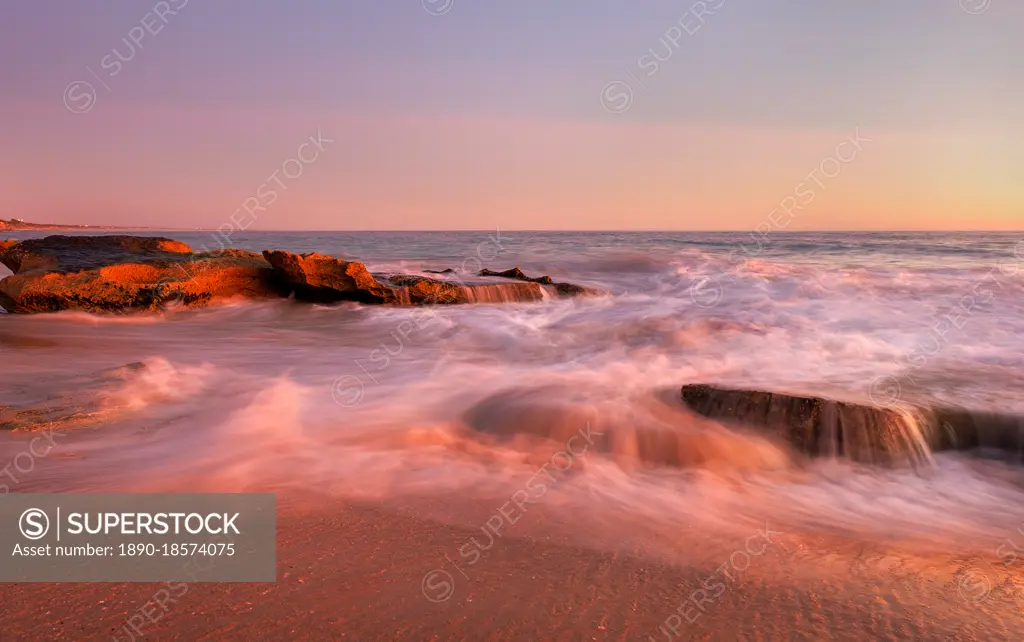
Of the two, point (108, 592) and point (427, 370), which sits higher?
point (108, 592)

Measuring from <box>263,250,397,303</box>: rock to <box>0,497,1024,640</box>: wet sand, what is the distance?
955 centimetres

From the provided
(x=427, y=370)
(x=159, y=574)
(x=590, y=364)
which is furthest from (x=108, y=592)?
(x=590, y=364)

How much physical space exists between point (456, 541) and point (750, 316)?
9.43 metres

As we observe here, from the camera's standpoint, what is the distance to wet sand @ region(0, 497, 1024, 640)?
201 cm

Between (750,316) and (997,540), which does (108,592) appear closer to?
(997,540)

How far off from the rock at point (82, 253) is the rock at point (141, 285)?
186 millimetres

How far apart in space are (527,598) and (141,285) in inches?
434

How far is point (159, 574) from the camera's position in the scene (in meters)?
2.29

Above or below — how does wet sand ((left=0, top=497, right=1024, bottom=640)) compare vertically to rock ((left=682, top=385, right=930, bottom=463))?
above

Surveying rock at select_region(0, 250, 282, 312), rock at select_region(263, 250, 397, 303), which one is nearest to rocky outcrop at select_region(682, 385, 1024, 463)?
rock at select_region(263, 250, 397, 303)

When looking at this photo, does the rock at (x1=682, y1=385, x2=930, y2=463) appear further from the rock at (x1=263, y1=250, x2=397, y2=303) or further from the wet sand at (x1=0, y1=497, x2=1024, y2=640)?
the rock at (x1=263, y1=250, x2=397, y2=303)

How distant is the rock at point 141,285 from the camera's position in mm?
10344

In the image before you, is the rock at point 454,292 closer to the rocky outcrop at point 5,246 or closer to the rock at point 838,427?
the rocky outcrop at point 5,246

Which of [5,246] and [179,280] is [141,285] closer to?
[179,280]
